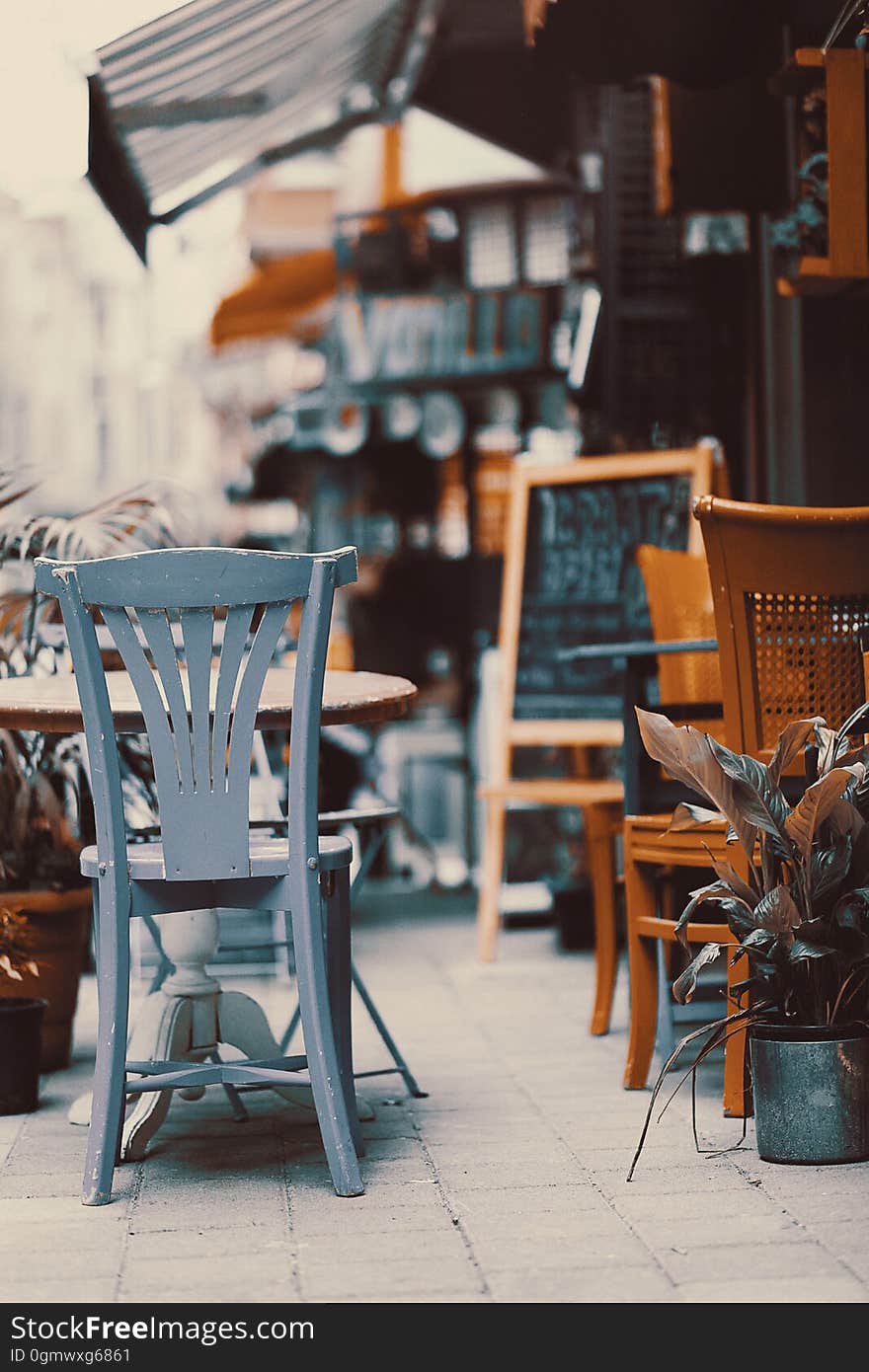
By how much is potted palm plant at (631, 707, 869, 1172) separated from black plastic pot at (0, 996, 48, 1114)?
4.50 ft

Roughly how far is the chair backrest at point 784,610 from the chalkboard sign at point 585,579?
88.8 inches

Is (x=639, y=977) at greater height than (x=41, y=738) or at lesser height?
lesser

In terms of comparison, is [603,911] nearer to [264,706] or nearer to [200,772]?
[264,706]

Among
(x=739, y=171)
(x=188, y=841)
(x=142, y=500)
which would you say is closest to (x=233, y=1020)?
(x=188, y=841)

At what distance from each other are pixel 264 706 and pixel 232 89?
405cm

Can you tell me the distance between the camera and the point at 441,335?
27.9 ft

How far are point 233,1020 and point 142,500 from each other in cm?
160

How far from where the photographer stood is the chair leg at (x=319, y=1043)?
111 inches

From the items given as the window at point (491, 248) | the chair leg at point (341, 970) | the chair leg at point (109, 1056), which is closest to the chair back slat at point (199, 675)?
the chair leg at point (109, 1056)

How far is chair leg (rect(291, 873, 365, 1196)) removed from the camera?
2.82 meters

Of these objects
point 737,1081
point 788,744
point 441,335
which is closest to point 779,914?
point 788,744

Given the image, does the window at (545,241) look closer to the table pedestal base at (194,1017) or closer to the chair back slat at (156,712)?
the table pedestal base at (194,1017)
